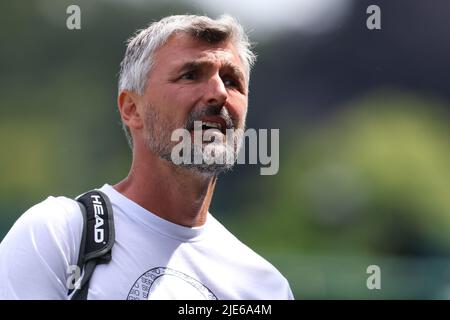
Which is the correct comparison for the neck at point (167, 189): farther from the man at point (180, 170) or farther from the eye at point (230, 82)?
the eye at point (230, 82)

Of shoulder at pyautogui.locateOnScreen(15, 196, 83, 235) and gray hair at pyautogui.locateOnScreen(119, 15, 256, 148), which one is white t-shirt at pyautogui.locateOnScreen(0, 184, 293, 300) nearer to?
shoulder at pyautogui.locateOnScreen(15, 196, 83, 235)

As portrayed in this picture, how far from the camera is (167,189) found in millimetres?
3371

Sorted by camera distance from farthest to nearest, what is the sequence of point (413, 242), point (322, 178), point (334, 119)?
point (334, 119) < point (322, 178) < point (413, 242)

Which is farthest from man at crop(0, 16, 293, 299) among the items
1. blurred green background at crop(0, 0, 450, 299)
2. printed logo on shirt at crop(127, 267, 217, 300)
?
blurred green background at crop(0, 0, 450, 299)

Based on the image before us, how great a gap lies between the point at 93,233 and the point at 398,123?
10952 mm

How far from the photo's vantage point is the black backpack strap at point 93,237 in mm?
2873

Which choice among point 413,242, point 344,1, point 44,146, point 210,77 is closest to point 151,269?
point 210,77

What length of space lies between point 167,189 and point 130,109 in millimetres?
438

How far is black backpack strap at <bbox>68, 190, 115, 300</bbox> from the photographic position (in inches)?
113

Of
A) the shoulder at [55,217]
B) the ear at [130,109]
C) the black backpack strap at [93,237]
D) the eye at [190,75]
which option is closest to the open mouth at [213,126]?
the eye at [190,75]

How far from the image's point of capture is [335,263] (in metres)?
9.85

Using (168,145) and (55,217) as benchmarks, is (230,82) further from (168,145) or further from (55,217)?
(55,217)

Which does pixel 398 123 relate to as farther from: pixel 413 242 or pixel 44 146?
pixel 44 146

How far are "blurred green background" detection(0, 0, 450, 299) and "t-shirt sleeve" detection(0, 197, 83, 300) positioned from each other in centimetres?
690
